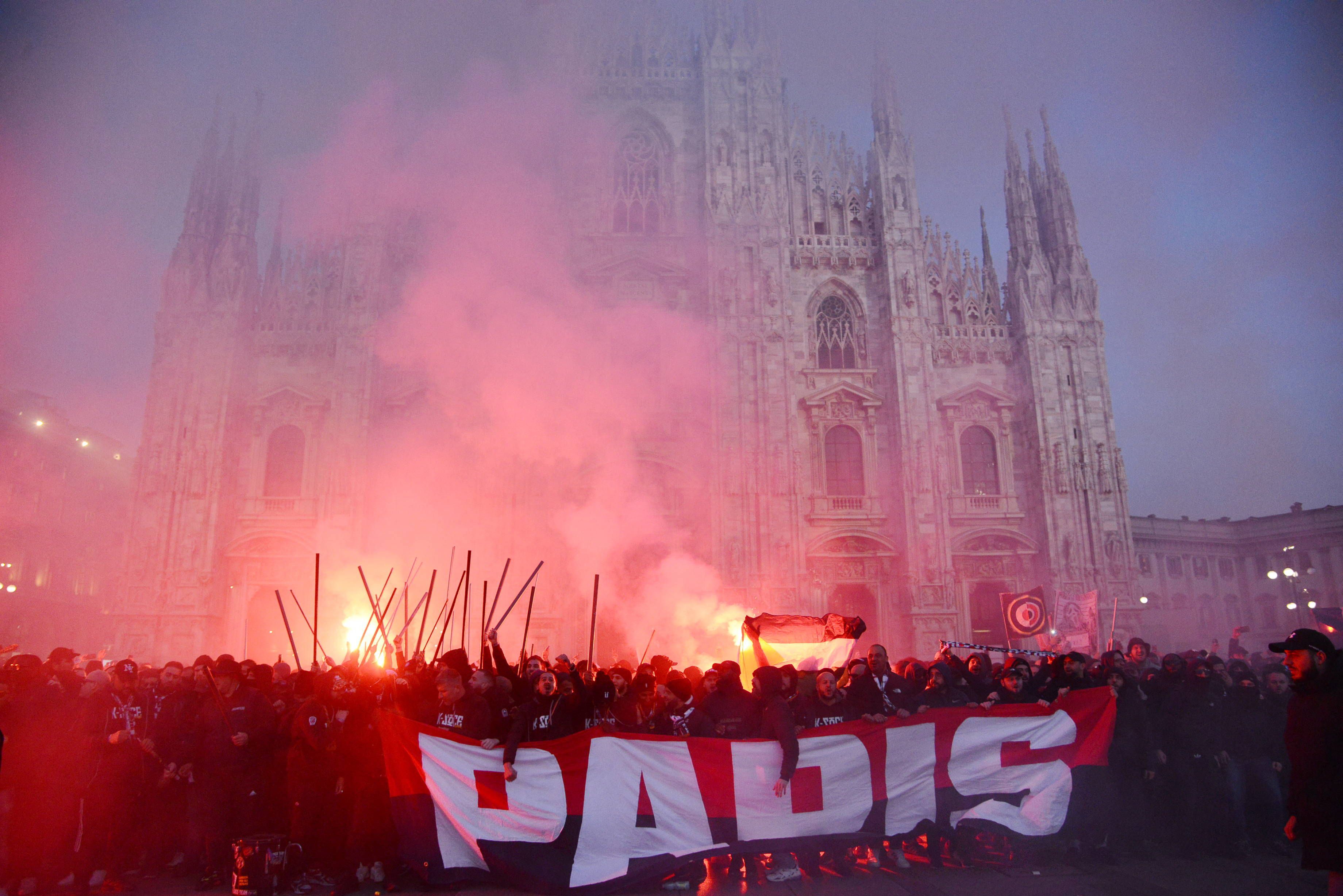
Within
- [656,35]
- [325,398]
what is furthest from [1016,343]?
[325,398]

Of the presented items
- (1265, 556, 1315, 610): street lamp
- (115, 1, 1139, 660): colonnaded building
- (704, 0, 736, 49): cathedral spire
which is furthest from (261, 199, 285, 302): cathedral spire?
(1265, 556, 1315, 610): street lamp

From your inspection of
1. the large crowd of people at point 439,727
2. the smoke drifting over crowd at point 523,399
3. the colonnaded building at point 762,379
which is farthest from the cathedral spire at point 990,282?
the large crowd of people at point 439,727

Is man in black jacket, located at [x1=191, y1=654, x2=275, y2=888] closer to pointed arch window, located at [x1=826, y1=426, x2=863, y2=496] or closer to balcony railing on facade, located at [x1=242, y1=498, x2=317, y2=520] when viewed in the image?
balcony railing on facade, located at [x1=242, y1=498, x2=317, y2=520]

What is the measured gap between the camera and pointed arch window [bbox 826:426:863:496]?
1048 inches

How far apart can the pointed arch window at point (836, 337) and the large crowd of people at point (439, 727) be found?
62.4 ft

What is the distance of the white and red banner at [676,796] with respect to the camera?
23.1 ft

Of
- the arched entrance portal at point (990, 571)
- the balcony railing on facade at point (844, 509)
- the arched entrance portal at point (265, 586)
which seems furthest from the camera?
the balcony railing on facade at point (844, 509)

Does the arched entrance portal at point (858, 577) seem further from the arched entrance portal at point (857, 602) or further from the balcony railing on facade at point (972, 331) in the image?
the balcony railing on facade at point (972, 331)

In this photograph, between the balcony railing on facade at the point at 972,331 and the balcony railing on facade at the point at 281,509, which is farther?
the balcony railing on facade at the point at 972,331

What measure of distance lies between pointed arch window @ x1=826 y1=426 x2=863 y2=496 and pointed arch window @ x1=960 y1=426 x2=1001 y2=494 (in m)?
3.43

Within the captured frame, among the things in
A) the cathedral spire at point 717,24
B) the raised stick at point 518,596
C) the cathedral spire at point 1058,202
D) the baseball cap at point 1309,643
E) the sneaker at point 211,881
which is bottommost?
the sneaker at point 211,881

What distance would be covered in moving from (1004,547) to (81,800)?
24.7 meters

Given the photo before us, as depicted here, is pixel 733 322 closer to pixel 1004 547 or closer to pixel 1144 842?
pixel 1004 547

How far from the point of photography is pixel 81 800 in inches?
288
